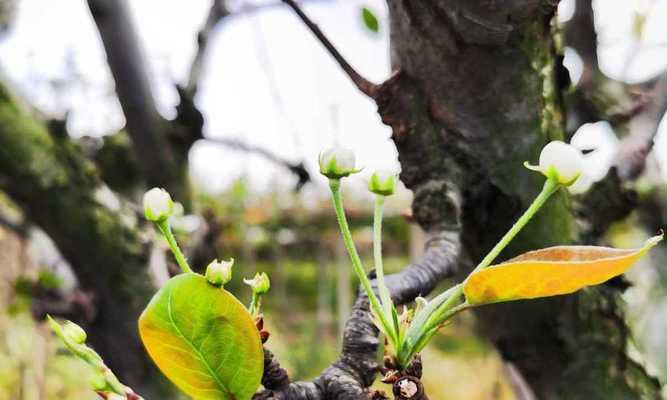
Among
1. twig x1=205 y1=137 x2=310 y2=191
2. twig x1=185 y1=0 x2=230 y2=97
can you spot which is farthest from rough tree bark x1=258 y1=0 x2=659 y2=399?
twig x1=185 y1=0 x2=230 y2=97

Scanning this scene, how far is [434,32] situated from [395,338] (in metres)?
0.23

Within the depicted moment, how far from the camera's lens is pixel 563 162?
1.01 ft

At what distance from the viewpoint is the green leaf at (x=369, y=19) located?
2.01ft

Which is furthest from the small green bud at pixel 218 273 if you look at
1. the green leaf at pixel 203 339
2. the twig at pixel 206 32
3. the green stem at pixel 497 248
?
the twig at pixel 206 32

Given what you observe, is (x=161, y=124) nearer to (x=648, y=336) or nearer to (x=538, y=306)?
(x=538, y=306)

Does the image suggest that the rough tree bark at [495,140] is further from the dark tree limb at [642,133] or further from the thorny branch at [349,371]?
the dark tree limb at [642,133]

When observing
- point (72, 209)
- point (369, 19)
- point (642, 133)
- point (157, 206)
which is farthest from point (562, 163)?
point (72, 209)

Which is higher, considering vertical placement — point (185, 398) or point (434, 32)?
point (434, 32)

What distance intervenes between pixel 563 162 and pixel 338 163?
0.11 meters

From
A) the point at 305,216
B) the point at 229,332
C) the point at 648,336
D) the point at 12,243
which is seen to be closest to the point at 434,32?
the point at 229,332

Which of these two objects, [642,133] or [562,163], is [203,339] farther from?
[642,133]

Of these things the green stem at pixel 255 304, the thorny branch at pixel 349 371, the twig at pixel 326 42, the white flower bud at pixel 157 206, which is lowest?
the thorny branch at pixel 349 371

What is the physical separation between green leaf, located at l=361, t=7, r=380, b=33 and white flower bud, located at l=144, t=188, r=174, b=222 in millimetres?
357

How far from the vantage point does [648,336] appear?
8.66ft
